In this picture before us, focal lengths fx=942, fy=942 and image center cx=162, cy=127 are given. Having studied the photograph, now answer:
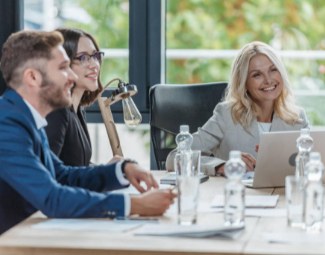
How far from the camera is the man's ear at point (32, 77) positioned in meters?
2.87

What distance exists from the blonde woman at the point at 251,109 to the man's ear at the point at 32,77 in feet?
4.48

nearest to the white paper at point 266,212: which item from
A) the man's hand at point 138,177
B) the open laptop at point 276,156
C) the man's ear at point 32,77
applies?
the man's hand at point 138,177

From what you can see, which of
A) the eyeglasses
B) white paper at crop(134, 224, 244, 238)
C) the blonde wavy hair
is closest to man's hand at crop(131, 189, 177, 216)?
white paper at crop(134, 224, 244, 238)

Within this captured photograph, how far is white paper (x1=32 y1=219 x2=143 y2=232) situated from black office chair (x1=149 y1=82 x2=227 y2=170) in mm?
1848

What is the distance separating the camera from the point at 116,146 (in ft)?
13.5

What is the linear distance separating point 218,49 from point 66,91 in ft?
9.25

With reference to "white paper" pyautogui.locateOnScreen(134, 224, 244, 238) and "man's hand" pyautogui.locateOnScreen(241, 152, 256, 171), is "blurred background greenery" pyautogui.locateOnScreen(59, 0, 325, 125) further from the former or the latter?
"white paper" pyautogui.locateOnScreen(134, 224, 244, 238)

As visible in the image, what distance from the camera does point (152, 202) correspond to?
271 cm

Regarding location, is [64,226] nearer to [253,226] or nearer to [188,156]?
[253,226]

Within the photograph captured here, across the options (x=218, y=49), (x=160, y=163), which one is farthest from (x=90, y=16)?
(x=160, y=163)

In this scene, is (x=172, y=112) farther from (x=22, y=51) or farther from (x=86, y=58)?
(x=22, y=51)

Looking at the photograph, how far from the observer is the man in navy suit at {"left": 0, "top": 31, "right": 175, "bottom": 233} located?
267 cm

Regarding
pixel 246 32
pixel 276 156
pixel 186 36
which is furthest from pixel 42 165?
pixel 246 32

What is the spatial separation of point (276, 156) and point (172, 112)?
118 centimetres
